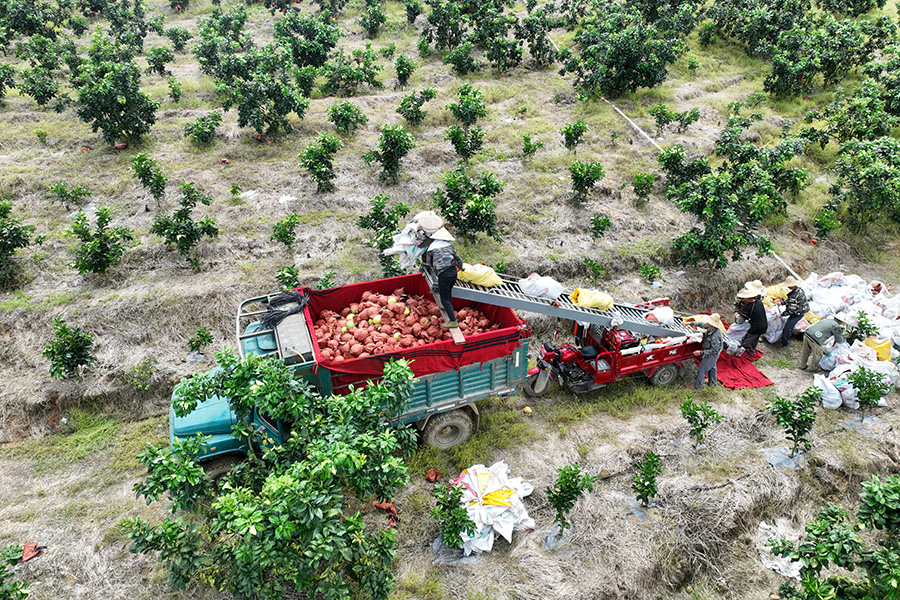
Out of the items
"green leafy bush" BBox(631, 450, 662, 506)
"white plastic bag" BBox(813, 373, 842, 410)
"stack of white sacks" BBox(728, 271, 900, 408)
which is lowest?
"white plastic bag" BBox(813, 373, 842, 410)

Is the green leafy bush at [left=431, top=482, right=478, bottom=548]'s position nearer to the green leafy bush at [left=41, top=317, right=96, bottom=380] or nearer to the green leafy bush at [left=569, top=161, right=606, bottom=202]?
the green leafy bush at [left=41, top=317, right=96, bottom=380]

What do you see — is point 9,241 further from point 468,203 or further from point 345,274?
point 468,203

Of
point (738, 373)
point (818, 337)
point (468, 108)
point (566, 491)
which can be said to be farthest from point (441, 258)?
point (468, 108)

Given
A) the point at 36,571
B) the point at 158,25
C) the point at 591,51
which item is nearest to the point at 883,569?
the point at 36,571

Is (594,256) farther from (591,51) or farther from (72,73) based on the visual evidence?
(72,73)

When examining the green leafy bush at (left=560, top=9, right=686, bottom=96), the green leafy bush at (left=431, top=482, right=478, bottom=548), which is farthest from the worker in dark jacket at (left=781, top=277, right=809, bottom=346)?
the green leafy bush at (left=560, top=9, right=686, bottom=96)

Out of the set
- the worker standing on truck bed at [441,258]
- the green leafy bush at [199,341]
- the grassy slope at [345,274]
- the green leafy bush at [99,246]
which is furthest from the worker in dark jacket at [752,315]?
the green leafy bush at [99,246]

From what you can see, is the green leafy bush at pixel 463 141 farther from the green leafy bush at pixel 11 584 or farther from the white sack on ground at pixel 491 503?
the green leafy bush at pixel 11 584
